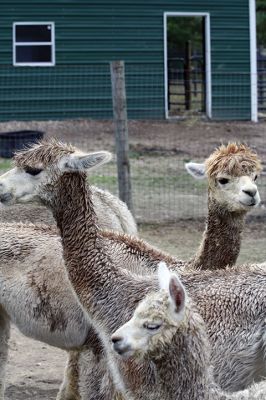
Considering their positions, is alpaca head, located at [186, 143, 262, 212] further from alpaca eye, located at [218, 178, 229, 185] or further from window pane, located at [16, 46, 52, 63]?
window pane, located at [16, 46, 52, 63]

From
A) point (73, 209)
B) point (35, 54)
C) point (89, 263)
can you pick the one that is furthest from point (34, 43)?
point (89, 263)

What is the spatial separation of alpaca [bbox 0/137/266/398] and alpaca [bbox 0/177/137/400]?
30 cm

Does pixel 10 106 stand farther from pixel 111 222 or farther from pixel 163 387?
pixel 163 387

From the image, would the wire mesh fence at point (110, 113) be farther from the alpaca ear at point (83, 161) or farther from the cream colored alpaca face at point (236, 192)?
the alpaca ear at point (83, 161)

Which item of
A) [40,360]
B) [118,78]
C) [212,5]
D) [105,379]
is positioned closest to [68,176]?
[105,379]

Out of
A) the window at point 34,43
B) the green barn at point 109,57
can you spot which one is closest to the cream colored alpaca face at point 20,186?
the green barn at point 109,57

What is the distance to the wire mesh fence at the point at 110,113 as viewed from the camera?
18.7 m

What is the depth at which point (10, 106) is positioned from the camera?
21.0 metres

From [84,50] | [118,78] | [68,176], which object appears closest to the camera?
[68,176]

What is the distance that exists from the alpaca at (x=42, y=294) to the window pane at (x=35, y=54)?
54.5 feet

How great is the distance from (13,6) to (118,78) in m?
11.2

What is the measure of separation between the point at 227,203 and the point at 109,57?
16985 millimetres

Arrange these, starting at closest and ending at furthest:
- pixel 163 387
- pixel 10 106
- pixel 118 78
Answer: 1. pixel 163 387
2. pixel 118 78
3. pixel 10 106

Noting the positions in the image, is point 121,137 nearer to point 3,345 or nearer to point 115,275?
point 3,345
